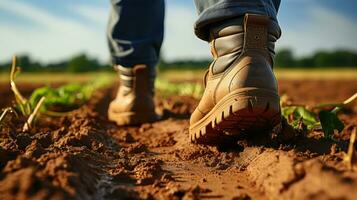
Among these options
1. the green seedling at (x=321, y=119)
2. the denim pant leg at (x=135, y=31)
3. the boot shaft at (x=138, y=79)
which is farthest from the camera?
the boot shaft at (x=138, y=79)

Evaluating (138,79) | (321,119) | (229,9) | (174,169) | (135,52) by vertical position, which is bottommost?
(174,169)

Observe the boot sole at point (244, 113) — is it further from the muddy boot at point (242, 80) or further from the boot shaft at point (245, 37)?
the boot shaft at point (245, 37)

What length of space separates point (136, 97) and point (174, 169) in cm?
158

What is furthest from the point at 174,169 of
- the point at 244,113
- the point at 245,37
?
the point at 245,37

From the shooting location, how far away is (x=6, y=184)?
1.28 meters

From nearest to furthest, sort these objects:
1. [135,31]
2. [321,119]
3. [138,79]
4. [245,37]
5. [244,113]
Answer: [244,113], [245,37], [321,119], [135,31], [138,79]

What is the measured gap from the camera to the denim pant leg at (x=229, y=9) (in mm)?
1882

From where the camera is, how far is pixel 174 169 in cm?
187

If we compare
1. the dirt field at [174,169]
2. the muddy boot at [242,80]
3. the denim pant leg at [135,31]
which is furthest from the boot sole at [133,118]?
the muddy boot at [242,80]

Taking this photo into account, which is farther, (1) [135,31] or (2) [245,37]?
(1) [135,31]

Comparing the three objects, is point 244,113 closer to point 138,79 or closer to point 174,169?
point 174,169

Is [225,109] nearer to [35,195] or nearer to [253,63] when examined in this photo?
[253,63]

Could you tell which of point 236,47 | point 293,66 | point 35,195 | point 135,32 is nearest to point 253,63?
point 236,47

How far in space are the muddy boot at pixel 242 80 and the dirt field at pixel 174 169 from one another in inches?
5.0
